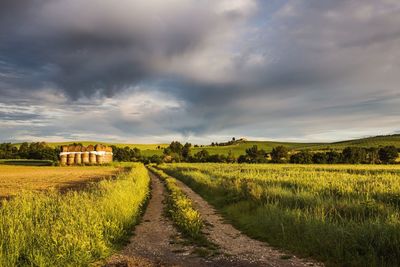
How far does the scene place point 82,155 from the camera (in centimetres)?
10312

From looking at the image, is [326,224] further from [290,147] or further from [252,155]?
[290,147]

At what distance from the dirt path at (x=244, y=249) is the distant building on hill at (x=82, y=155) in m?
91.5

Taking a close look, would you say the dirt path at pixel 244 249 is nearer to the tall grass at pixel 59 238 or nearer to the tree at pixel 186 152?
the tall grass at pixel 59 238

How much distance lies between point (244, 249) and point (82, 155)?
319 feet

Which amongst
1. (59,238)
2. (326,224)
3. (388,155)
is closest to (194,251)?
(59,238)

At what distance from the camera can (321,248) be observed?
11.4 metres

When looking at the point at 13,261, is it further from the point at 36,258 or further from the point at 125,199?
the point at 125,199

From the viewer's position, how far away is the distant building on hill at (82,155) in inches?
4001

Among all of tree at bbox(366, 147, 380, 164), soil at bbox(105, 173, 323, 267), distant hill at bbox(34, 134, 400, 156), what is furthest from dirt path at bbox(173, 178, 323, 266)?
distant hill at bbox(34, 134, 400, 156)

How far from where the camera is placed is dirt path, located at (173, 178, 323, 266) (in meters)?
10.5

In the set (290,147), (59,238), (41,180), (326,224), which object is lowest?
(41,180)

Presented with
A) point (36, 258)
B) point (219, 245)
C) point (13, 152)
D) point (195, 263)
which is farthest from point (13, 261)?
point (13, 152)

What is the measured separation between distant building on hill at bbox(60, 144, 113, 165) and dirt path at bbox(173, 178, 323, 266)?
3601 inches

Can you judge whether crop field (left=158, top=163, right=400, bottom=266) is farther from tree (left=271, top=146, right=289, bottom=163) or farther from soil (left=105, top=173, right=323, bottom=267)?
tree (left=271, top=146, right=289, bottom=163)
